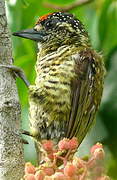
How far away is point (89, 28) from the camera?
16.3ft

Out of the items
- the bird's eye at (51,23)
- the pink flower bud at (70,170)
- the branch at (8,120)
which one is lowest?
the pink flower bud at (70,170)

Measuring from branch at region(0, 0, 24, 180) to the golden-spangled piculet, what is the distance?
74cm

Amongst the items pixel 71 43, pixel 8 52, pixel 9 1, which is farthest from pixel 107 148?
pixel 8 52

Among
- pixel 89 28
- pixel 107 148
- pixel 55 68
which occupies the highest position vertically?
pixel 89 28

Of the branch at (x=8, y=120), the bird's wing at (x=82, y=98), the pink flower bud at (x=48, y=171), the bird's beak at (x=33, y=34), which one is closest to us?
the pink flower bud at (x=48, y=171)

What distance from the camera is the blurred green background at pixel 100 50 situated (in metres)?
4.34

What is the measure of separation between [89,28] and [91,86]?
1452mm

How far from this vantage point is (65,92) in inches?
138

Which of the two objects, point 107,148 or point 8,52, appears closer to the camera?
point 8,52

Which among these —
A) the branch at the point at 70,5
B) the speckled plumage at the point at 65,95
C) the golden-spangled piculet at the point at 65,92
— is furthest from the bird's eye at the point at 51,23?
the branch at the point at 70,5

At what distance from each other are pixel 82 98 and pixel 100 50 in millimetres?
1341

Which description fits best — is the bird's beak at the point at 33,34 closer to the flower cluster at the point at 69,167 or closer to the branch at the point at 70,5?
the branch at the point at 70,5

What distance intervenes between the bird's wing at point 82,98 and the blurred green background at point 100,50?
2.08 ft

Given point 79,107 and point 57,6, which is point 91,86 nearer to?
point 79,107
